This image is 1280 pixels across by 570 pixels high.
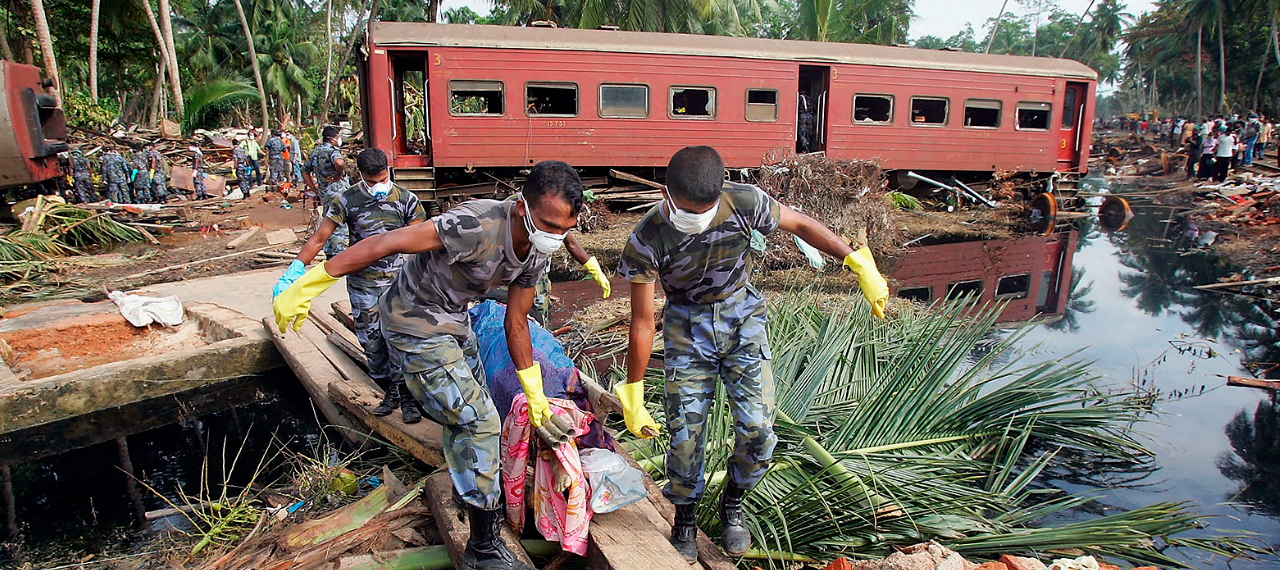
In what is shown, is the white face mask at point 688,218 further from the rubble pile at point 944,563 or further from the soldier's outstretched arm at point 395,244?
the rubble pile at point 944,563

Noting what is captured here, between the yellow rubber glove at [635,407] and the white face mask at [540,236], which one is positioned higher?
the white face mask at [540,236]

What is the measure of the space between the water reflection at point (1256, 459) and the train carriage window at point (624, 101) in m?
9.49

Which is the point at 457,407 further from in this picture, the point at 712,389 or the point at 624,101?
the point at 624,101

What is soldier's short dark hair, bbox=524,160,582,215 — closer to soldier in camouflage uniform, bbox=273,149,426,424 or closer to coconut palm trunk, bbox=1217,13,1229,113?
soldier in camouflage uniform, bbox=273,149,426,424

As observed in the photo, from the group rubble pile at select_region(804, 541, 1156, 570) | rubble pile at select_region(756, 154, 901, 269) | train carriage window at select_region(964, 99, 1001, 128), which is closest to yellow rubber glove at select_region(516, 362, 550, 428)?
rubble pile at select_region(804, 541, 1156, 570)

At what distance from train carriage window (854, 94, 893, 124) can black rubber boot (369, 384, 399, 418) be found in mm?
11653

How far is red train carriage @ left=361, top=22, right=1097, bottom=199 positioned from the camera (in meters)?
11.6

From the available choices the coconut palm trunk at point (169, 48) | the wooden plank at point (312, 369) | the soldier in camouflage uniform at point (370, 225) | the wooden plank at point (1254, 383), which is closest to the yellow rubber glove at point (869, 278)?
the soldier in camouflage uniform at point (370, 225)

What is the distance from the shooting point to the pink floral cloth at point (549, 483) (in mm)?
2666

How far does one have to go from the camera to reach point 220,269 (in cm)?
933

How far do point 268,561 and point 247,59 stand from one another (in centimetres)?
3154

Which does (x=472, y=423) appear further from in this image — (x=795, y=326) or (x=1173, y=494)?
(x=1173, y=494)

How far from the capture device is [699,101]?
1338cm

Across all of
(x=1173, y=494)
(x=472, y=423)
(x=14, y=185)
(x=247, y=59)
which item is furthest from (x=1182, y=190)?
(x=247, y=59)
